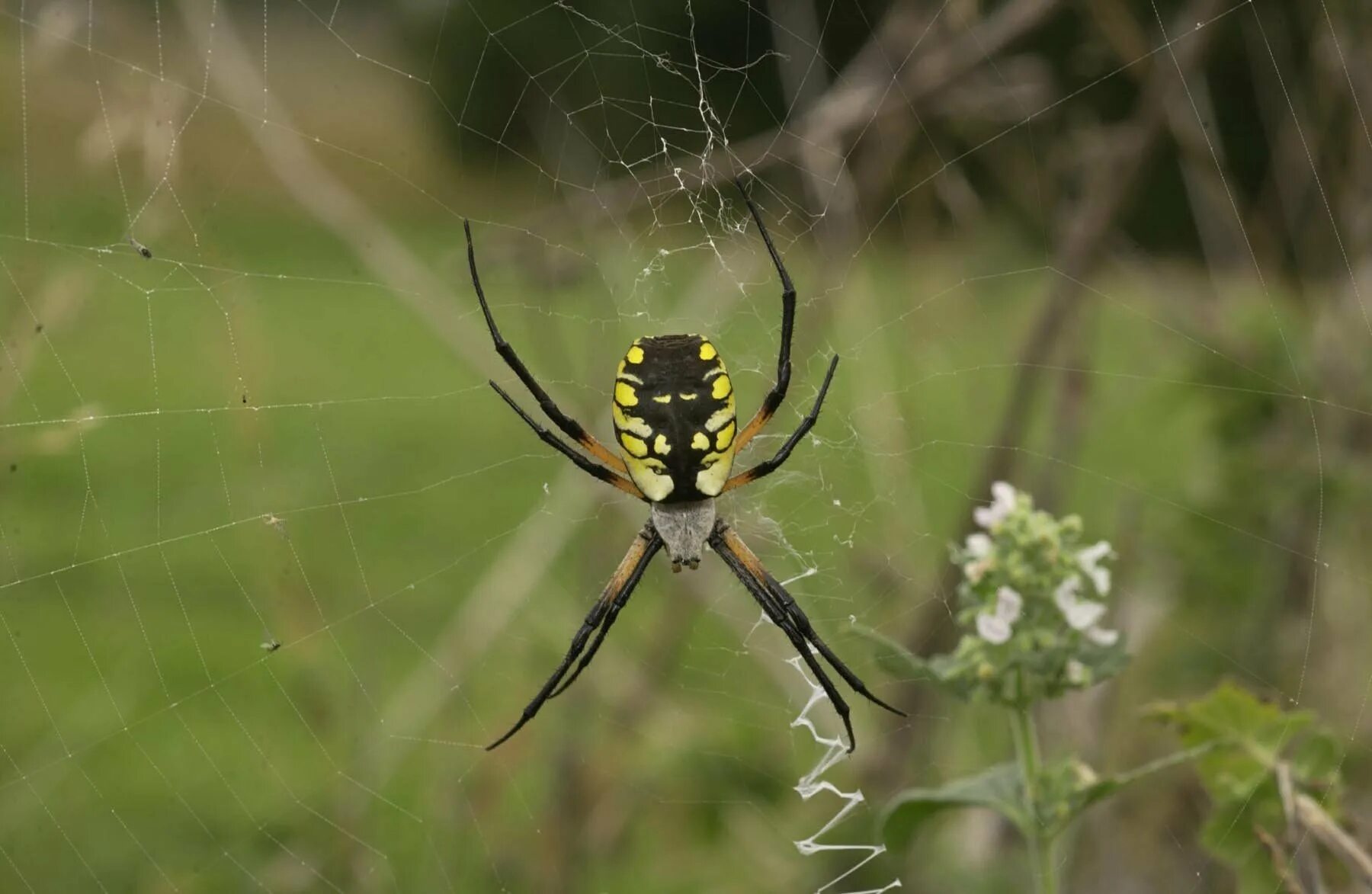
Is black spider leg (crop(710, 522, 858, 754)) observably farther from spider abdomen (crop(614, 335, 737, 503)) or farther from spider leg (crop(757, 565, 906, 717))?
spider abdomen (crop(614, 335, 737, 503))

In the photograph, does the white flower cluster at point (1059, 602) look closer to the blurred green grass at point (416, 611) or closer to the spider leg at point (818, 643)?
the blurred green grass at point (416, 611)

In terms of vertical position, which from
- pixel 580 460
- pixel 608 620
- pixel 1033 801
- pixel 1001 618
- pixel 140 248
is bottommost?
pixel 608 620

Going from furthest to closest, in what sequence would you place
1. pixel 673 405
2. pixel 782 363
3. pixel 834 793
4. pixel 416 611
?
pixel 416 611
pixel 834 793
pixel 782 363
pixel 673 405

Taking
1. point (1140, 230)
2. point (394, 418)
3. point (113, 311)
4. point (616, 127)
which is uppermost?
point (616, 127)

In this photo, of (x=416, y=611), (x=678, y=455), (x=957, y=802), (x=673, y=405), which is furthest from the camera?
(x=416, y=611)

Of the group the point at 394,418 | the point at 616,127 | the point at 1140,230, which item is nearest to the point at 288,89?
the point at 616,127

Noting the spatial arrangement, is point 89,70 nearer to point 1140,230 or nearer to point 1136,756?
point 1136,756

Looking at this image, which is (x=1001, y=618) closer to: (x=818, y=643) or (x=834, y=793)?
(x=818, y=643)

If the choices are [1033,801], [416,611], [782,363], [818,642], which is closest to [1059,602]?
[1033,801]

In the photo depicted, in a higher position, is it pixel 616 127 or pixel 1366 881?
pixel 616 127
